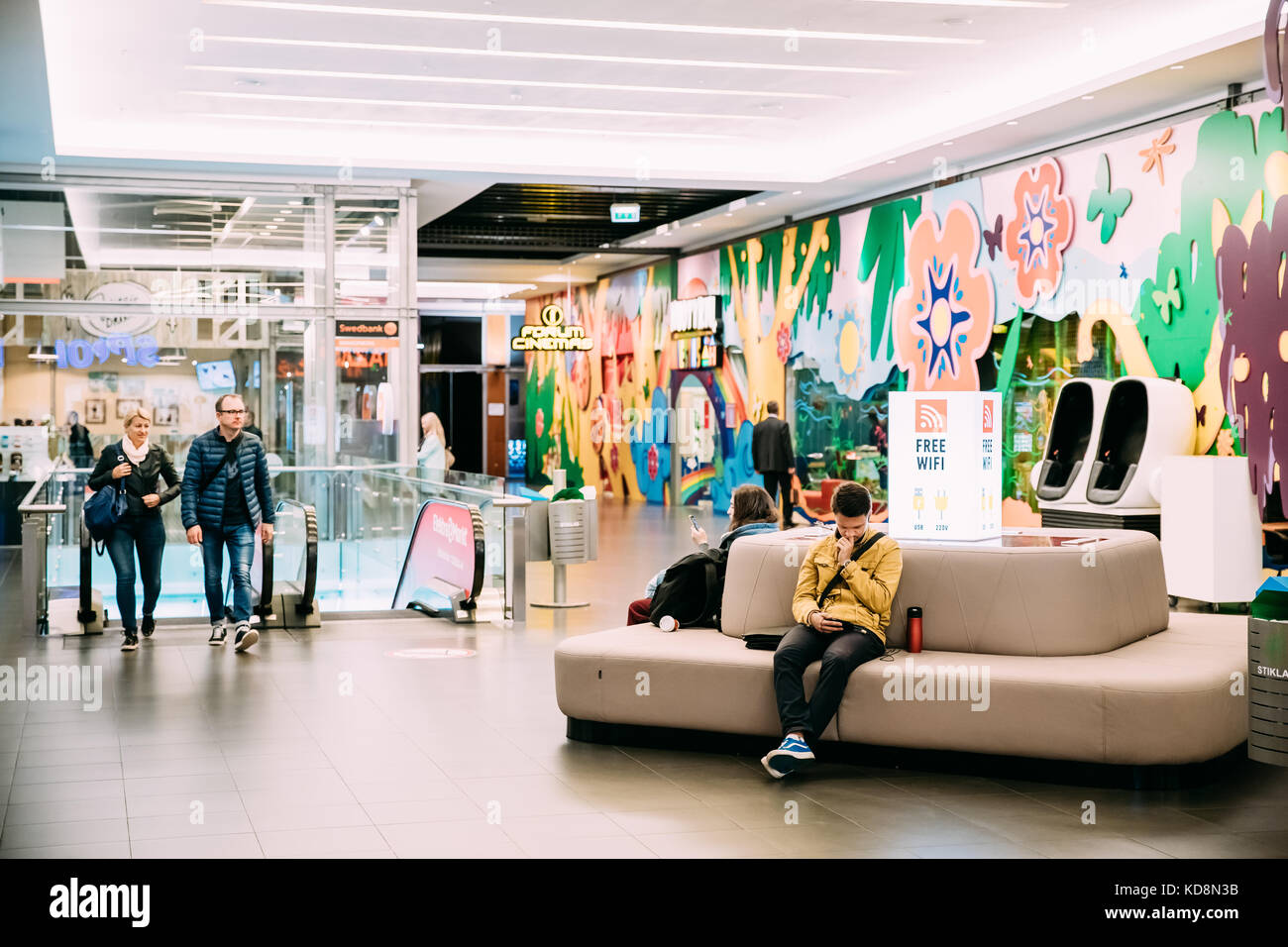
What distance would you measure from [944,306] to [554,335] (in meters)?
8.62

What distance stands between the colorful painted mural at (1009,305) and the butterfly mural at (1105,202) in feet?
0.06

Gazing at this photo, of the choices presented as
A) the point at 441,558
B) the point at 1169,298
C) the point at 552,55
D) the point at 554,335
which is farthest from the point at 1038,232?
the point at 554,335

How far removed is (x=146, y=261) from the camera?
14516 millimetres

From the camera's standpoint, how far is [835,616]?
5660 millimetres

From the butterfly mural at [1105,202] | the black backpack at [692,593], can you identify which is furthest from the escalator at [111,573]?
the butterfly mural at [1105,202]

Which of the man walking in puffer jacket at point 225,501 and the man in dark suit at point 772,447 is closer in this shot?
the man walking in puffer jacket at point 225,501

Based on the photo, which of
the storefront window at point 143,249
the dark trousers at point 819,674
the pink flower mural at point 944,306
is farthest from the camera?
the storefront window at point 143,249

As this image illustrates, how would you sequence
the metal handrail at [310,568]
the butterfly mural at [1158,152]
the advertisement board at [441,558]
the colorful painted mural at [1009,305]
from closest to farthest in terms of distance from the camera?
the metal handrail at [310,568] < the advertisement board at [441,558] < the colorful painted mural at [1009,305] < the butterfly mural at [1158,152]

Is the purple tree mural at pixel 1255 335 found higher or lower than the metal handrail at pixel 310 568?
higher

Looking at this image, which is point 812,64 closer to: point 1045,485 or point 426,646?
point 1045,485

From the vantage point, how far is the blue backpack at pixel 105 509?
8570 mm

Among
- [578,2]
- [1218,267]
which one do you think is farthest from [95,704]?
[1218,267]

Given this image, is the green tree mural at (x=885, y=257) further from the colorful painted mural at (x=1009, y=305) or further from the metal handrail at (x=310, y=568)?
the metal handrail at (x=310, y=568)

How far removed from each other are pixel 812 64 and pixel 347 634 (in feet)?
20.2
